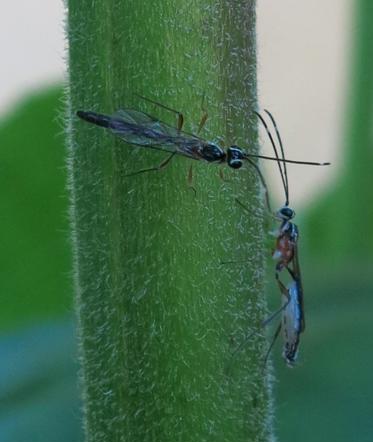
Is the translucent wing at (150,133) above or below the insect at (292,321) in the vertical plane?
above

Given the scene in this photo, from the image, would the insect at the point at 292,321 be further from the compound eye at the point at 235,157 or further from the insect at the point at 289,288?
the compound eye at the point at 235,157

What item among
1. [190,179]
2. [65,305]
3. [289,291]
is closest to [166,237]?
[190,179]

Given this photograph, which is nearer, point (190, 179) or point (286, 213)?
point (190, 179)

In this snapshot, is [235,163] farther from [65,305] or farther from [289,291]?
[65,305]

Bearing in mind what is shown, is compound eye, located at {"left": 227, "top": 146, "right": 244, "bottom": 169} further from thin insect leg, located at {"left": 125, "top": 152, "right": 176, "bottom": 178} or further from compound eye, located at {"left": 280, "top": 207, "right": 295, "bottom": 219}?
compound eye, located at {"left": 280, "top": 207, "right": 295, "bottom": 219}

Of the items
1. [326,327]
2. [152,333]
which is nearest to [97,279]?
[152,333]

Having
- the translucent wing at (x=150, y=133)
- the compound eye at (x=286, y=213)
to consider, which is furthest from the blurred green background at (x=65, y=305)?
the translucent wing at (x=150, y=133)
